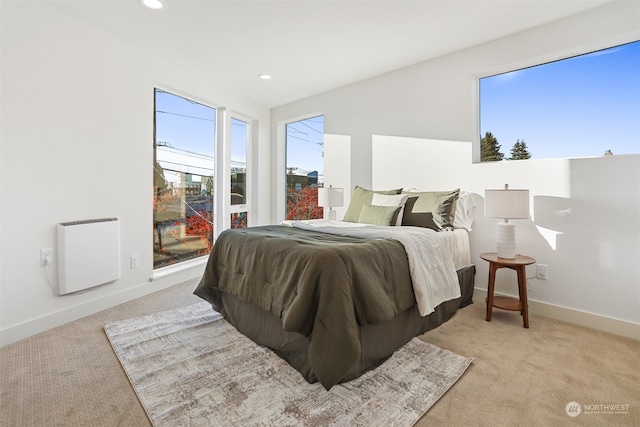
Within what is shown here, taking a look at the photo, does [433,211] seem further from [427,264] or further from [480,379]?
[480,379]

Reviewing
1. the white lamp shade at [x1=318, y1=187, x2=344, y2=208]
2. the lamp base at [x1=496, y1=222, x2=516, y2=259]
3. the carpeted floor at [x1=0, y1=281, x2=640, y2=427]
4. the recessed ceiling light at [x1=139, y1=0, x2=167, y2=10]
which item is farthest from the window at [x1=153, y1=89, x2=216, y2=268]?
the lamp base at [x1=496, y1=222, x2=516, y2=259]

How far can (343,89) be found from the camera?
4273 mm

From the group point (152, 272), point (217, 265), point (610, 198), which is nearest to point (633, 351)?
point (610, 198)

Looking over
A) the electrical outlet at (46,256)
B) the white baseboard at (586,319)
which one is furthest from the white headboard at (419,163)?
the electrical outlet at (46,256)

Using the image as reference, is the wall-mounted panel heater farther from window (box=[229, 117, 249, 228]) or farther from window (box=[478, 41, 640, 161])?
window (box=[478, 41, 640, 161])

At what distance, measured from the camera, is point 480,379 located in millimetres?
1775

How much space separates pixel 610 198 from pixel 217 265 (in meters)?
3.09

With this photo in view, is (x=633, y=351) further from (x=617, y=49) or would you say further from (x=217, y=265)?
(x=217, y=265)

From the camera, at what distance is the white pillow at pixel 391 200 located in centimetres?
302

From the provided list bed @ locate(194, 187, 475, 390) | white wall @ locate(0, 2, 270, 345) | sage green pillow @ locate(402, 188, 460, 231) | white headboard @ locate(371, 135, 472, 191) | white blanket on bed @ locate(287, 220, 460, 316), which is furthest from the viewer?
white headboard @ locate(371, 135, 472, 191)

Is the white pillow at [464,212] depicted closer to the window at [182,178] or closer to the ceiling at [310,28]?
the ceiling at [310,28]

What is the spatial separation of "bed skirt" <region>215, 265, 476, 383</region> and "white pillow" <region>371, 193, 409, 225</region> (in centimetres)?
92

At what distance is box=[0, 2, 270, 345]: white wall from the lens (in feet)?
7.39

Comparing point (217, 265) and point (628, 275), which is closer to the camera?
point (628, 275)
